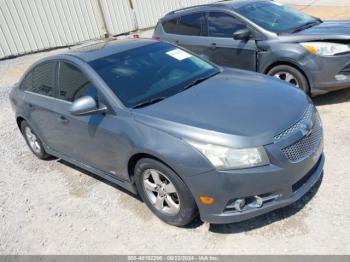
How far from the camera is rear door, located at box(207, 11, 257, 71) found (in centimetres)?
560

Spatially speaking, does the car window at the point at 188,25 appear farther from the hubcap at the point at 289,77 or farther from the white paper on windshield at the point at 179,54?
the white paper on windshield at the point at 179,54

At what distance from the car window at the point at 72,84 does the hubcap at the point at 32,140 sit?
135 cm

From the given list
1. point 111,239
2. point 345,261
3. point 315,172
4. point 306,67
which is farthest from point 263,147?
point 306,67

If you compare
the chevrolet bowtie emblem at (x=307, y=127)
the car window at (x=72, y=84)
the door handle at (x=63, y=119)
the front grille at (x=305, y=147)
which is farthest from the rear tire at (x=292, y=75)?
the door handle at (x=63, y=119)

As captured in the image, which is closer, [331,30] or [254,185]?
[254,185]

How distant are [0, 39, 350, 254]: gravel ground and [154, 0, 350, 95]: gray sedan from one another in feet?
2.15

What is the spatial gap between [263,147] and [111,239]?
1.73 meters

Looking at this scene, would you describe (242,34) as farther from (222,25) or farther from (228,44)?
(222,25)

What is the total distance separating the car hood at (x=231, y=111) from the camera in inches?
109

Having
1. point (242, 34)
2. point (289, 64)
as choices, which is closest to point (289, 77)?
point (289, 64)

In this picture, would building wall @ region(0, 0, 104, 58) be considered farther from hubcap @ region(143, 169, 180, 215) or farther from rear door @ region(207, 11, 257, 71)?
hubcap @ region(143, 169, 180, 215)

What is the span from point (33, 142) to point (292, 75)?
160 inches

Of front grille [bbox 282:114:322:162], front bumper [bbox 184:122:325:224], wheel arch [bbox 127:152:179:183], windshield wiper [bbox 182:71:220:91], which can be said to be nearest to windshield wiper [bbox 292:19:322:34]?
windshield wiper [bbox 182:71:220:91]

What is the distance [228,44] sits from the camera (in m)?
5.82
